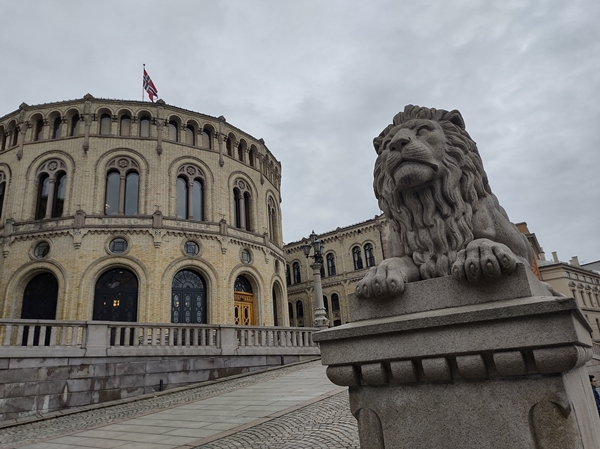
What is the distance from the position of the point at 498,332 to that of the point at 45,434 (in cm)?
902

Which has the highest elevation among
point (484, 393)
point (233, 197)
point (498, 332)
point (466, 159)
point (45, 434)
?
point (233, 197)

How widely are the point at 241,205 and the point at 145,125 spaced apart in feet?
25.5

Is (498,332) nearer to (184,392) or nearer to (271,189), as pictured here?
(184,392)

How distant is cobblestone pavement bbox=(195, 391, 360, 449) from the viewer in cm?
514

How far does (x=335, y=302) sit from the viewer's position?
135 feet

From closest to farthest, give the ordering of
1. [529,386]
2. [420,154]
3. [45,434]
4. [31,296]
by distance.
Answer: [529,386]
[420,154]
[45,434]
[31,296]

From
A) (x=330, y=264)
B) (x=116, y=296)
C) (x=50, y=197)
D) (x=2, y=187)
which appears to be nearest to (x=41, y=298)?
(x=116, y=296)

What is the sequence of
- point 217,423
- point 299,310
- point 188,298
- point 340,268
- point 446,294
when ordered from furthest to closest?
point 299,310 < point 340,268 < point 188,298 < point 217,423 < point 446,294

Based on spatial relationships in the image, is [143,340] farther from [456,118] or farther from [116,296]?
[456,118]

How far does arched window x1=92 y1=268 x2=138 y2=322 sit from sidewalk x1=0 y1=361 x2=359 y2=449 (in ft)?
36.3

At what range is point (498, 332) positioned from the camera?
7.44ft

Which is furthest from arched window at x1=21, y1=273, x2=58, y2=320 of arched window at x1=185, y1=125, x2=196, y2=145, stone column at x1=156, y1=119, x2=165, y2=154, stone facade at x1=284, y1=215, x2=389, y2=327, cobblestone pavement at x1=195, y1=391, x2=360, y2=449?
stone facade at x1=284, y1=215, x2=389, y2=327

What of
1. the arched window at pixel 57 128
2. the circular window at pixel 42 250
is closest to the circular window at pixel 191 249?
the circular window at pixel 42 250

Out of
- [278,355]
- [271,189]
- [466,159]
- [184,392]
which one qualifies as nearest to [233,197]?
[271,189]
